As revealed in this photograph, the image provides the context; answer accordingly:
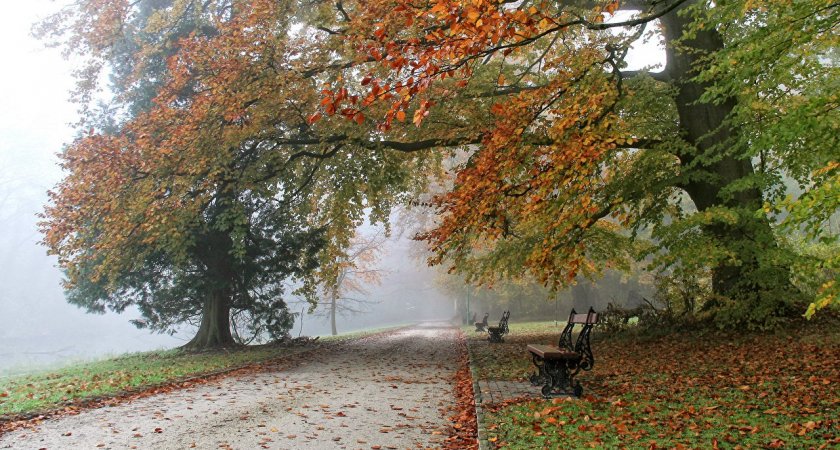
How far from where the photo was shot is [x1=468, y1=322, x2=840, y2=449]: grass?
5.21 m

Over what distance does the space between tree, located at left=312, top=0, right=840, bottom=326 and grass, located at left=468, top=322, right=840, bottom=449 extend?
5.54 feet

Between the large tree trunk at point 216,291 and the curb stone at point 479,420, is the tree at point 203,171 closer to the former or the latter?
the large tree trunk at point 216,291

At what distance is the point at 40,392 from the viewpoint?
9.08 metres

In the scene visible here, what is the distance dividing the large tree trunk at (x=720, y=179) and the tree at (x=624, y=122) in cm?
4

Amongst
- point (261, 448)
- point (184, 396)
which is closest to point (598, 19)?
point (261, 448)

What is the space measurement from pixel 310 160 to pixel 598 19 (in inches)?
474

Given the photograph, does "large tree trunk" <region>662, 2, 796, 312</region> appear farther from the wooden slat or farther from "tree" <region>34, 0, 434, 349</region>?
"tree" <region>34, 0, 434, 349</region>

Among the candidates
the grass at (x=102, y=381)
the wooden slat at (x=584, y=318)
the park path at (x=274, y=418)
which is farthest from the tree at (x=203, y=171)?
the wooden slat at (x=584, y=318)

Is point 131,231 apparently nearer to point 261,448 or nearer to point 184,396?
point 184,396

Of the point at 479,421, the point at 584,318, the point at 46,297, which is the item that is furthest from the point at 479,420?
the point at 46,297

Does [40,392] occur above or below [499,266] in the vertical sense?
below

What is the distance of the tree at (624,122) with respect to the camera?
565 centimetres

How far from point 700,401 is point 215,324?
16210 millimetres

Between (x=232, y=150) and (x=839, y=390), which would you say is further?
(x=232, y=150)
